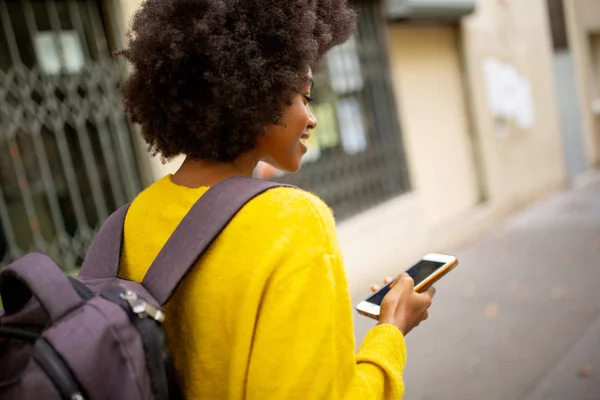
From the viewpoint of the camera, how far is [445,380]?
343cm

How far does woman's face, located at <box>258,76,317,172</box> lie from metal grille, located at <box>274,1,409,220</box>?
12.5 ft

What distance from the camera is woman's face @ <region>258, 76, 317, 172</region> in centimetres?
118

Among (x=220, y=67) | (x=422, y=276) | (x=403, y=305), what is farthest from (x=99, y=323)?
(x=422, y=276)

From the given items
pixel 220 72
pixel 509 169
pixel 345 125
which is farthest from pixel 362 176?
pixel 220 72

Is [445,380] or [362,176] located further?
[362,176]

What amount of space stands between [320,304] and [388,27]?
558cm

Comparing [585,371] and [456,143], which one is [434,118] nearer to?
[456,143]

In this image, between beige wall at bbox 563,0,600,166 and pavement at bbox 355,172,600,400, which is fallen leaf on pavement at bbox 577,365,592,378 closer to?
pavement at bbox 355,172,600,400

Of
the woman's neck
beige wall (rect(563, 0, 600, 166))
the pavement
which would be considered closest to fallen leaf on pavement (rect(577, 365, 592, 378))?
the pavement

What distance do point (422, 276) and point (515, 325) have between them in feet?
9.75

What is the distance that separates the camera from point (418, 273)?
149 cm

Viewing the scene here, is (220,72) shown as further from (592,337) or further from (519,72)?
(519,72)

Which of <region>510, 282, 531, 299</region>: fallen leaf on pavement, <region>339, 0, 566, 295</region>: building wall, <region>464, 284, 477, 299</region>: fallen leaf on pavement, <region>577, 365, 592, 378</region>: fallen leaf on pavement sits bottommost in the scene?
<region>510, 282, 531, 299</region>: fallen leaf on pavement

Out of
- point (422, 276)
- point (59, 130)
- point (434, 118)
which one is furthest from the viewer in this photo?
point (434, 118)
